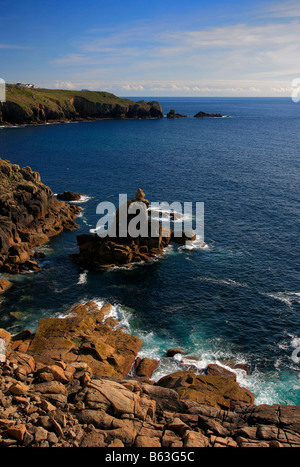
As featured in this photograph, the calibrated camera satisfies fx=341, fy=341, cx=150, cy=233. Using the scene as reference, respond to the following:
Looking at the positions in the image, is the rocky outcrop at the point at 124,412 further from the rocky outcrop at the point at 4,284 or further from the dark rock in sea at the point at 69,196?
the dark rock in sea at the point at 69,196

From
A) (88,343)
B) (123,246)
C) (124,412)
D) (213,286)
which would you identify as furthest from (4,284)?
(124,412)

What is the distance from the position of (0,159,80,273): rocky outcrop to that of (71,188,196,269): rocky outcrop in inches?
425

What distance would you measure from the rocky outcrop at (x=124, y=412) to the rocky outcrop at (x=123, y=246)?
3137 centimetres

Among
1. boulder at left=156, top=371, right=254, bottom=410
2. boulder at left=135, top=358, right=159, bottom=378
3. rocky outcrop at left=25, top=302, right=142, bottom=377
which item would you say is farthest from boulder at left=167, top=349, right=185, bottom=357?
boulder at left=156, top=371, right=254, bottom=410

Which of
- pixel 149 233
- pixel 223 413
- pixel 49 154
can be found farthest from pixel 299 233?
pixel 49 154

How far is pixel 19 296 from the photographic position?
Result: 197ft

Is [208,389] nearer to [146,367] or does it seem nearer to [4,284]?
[146,367]

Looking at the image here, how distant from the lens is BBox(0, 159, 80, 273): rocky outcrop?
69438 mm

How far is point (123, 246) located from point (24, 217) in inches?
1016

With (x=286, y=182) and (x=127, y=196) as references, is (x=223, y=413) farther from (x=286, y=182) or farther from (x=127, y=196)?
(x=286, y=182)

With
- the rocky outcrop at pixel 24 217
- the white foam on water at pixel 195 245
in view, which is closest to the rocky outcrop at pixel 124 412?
the rocky outcrop at pixel 24 217

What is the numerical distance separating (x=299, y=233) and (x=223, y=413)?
60000 millimetres

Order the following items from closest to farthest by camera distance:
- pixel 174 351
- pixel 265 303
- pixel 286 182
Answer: pixel 174 351 < pixel 265 303 < pixel 286 182
